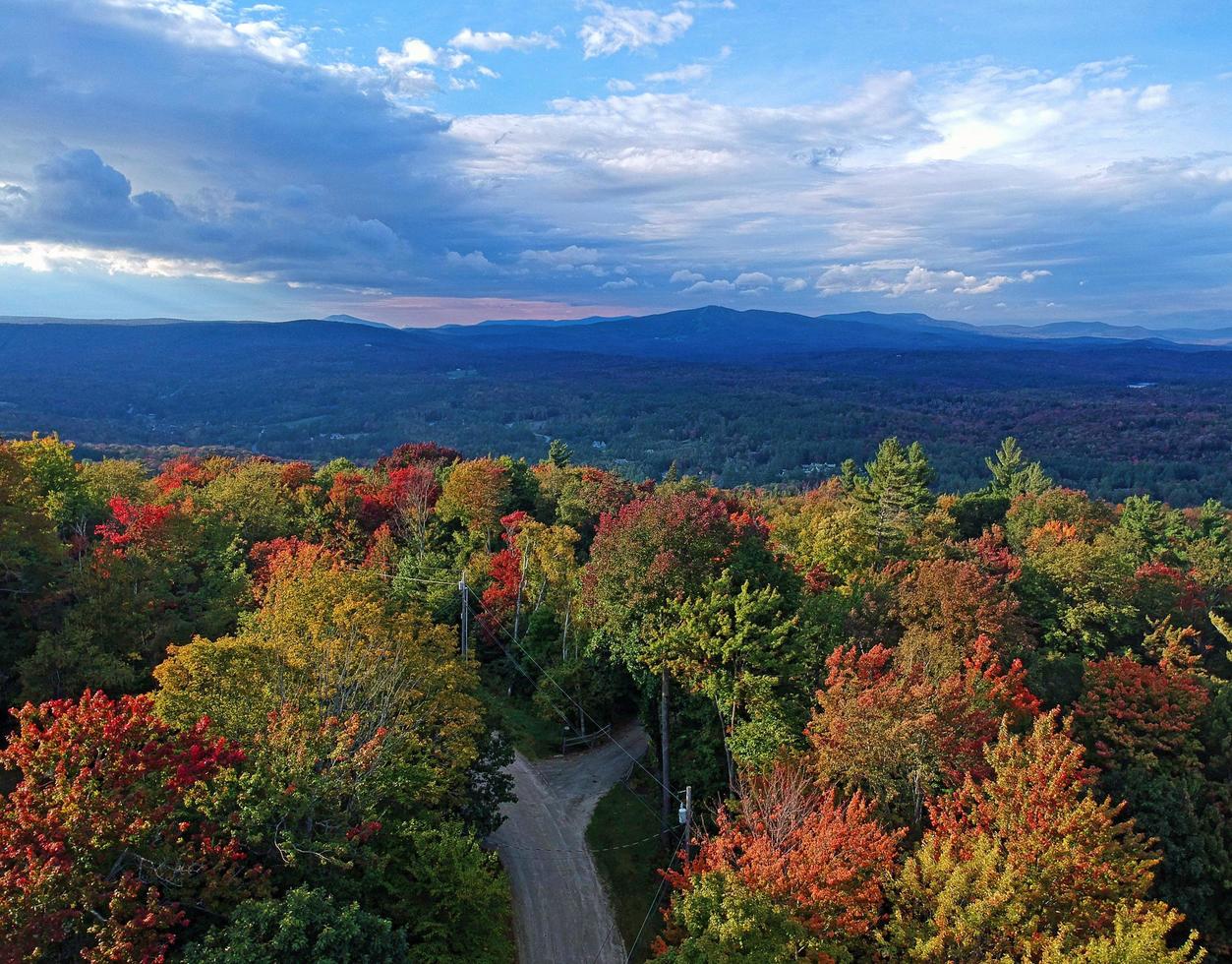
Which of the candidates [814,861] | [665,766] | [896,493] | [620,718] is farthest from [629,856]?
[896,493]

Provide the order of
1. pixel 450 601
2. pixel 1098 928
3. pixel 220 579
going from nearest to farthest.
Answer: pixel 1098 928 → pixel 220 579 → pixel 450 601

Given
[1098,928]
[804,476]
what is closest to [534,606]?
[1098,928]

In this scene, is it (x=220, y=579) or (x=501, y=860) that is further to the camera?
(x=220, y=579)

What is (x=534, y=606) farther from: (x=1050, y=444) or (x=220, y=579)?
(x=1050, y=444)

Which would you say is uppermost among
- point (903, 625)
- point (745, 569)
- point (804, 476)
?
point (745, 569)

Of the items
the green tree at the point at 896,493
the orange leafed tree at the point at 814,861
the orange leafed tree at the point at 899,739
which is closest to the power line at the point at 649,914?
the orange leafed tree at the point at 814,861

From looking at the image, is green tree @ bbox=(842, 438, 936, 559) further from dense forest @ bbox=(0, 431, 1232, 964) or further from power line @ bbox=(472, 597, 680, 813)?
power line @ bbox=(472, 597, 680, 813)

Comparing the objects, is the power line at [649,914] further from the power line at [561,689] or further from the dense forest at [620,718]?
the power line at [561,689]
